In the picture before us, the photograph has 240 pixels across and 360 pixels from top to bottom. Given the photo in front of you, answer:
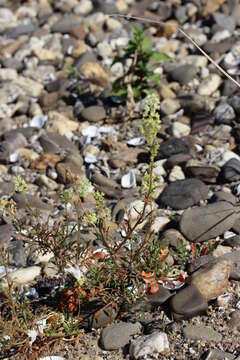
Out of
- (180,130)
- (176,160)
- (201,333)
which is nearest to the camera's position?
(201,333)

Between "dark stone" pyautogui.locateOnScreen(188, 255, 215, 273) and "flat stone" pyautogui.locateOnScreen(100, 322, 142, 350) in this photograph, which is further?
"dark stone" pyautogui.locateOnScreen(188, 255, 215, 273)

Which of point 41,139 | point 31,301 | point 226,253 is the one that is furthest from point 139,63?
point 31,301

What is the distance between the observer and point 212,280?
3.44 m

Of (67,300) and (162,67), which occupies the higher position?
(67,300)

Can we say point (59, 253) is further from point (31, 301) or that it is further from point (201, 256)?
point (201, 256)

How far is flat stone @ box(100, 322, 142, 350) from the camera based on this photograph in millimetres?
3291

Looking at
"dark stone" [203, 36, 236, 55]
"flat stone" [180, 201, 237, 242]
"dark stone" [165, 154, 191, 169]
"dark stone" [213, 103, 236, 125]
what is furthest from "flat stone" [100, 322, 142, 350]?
"dark stone" [203, 36, 236, 55]

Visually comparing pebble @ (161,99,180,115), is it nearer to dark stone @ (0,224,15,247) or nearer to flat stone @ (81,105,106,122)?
flat stone @ (81,105,106,122)

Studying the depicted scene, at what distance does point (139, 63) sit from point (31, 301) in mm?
2490

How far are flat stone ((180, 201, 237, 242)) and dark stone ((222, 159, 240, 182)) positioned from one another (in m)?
0.42

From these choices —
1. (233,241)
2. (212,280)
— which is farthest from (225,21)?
(212,280)

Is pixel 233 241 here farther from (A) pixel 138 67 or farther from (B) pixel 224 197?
(A) pixel 138 67

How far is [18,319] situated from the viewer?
11.0 ft

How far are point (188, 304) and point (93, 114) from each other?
7.92ft
